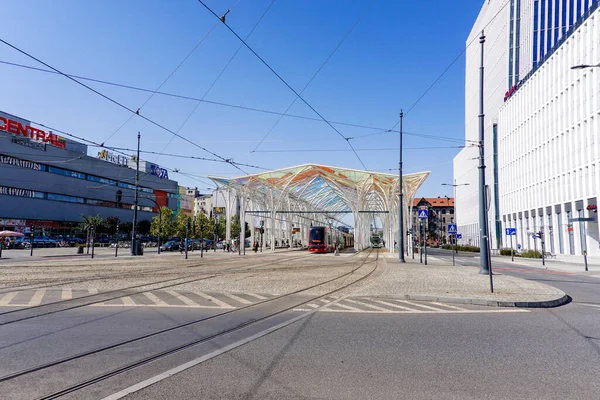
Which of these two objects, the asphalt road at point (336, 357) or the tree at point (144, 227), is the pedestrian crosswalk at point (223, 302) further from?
the tree at point (144, 227)

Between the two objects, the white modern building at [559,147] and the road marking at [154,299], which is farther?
the white modern building at [559,147]

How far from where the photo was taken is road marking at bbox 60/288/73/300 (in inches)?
432

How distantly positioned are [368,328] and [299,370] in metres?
2.74

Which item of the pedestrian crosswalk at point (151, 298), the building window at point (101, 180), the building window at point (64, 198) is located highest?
the building window at point (101, 180)

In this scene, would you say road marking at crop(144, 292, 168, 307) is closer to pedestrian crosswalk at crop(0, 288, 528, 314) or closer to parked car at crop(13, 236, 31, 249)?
pedestrian crosswalk at crop(0, 288, 528, 314)

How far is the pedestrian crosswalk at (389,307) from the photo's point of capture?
30.6 ft

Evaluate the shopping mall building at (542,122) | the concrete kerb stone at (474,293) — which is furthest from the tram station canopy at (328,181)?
the concrete kerb stone at (474,293)

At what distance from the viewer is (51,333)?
22.6 ft

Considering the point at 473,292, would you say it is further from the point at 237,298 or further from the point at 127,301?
the point at 127,301

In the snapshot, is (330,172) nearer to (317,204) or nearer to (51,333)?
(317,204)

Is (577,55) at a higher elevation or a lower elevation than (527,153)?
higher

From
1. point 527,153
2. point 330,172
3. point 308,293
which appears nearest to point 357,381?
point 308,293

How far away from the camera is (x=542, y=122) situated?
52.6 meters

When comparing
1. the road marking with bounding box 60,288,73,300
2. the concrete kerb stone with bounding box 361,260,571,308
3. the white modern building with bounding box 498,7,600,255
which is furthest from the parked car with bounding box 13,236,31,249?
the white modern building with bounding box 498,7,600,255
